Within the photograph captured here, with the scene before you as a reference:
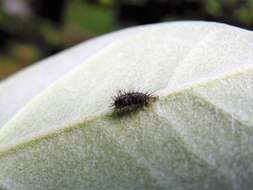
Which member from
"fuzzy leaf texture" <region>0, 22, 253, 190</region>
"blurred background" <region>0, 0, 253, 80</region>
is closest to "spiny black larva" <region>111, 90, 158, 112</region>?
"fuzzy leaf texture" <region>0, 22, 253, 190</region>

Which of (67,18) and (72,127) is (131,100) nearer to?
(72,127)

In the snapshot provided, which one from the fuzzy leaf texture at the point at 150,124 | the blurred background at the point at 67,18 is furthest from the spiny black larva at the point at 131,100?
the blurred background at the point at 67,18

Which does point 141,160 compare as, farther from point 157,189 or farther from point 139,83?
point 139,83

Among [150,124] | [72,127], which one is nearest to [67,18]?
[72,127]

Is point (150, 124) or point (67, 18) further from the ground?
point (67, 18)

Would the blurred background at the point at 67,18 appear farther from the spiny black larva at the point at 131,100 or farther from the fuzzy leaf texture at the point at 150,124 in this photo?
the spiny black larva at the point at 131,100

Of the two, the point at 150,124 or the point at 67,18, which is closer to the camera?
the point at 150,124

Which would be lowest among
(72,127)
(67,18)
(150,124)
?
(150,124)

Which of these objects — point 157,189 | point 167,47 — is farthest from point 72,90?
point 157,189
